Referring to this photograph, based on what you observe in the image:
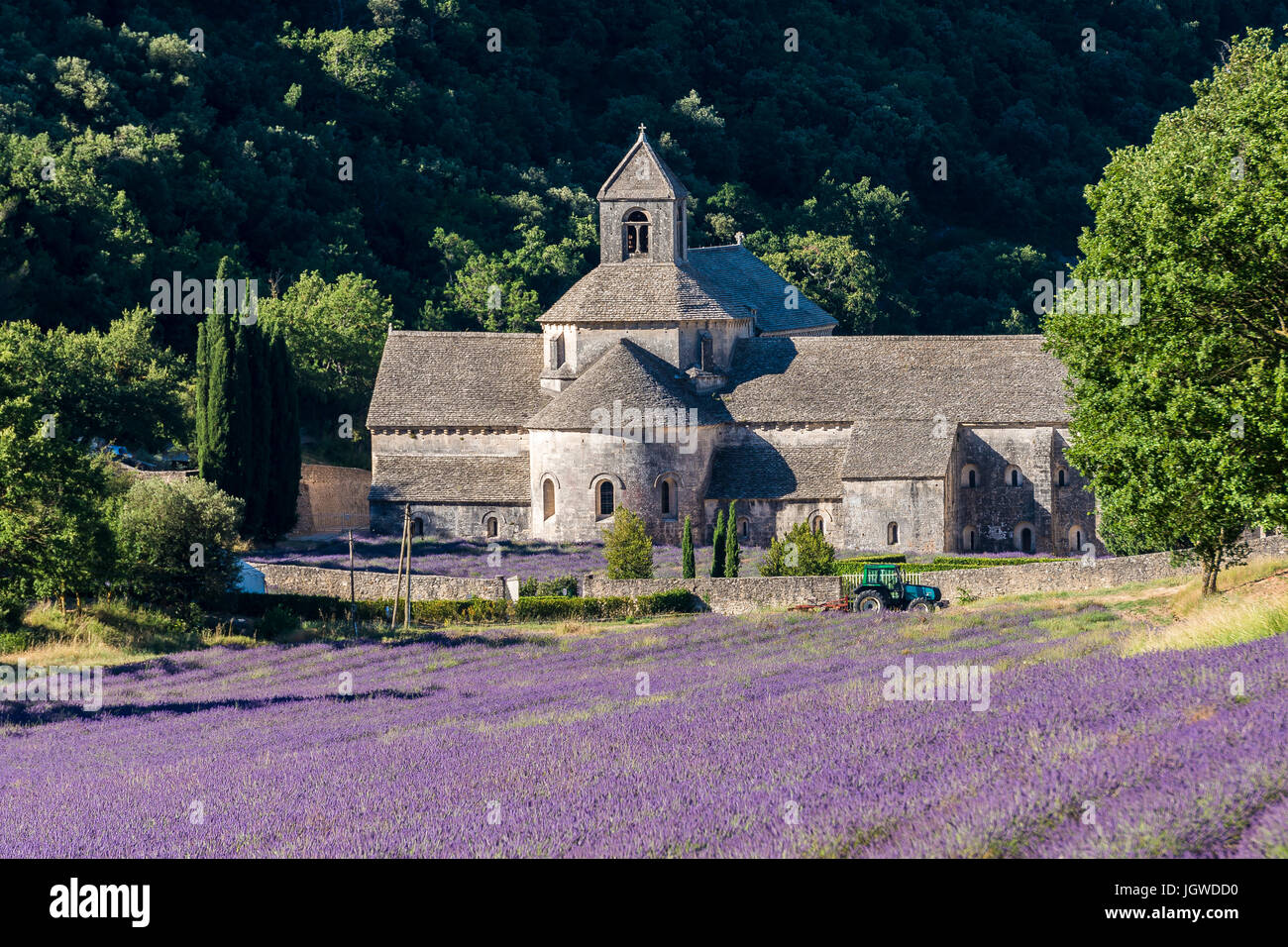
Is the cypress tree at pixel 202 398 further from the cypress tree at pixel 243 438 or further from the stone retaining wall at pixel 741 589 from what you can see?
the stone retaining wall at pixel 741 589

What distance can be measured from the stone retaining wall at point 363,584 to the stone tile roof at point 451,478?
12213 mm

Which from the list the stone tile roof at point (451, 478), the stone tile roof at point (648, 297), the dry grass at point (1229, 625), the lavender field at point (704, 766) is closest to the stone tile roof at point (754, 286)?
the stone tile roof at point (648, 297)

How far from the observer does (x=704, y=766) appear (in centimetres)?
1961

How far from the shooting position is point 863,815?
15.5 m

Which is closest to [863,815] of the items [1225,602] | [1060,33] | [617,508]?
[1225,602]

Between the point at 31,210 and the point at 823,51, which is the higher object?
the point at 823,51

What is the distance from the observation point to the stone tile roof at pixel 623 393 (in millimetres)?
68000

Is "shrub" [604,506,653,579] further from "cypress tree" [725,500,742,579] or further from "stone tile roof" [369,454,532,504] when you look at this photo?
"stone tile roof" [369,454,532,504]

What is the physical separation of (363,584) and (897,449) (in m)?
22.7

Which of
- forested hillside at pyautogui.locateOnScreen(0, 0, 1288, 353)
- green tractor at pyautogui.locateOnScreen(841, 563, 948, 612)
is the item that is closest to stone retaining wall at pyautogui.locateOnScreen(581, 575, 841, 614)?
green tractor at pyautogui.locateOnScreen(841, 563, 948, 612)

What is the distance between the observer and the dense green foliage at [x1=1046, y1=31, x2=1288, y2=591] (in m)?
31.1

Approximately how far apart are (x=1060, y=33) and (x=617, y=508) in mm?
104056

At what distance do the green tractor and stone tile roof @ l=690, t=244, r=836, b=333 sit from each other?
93.0ft
